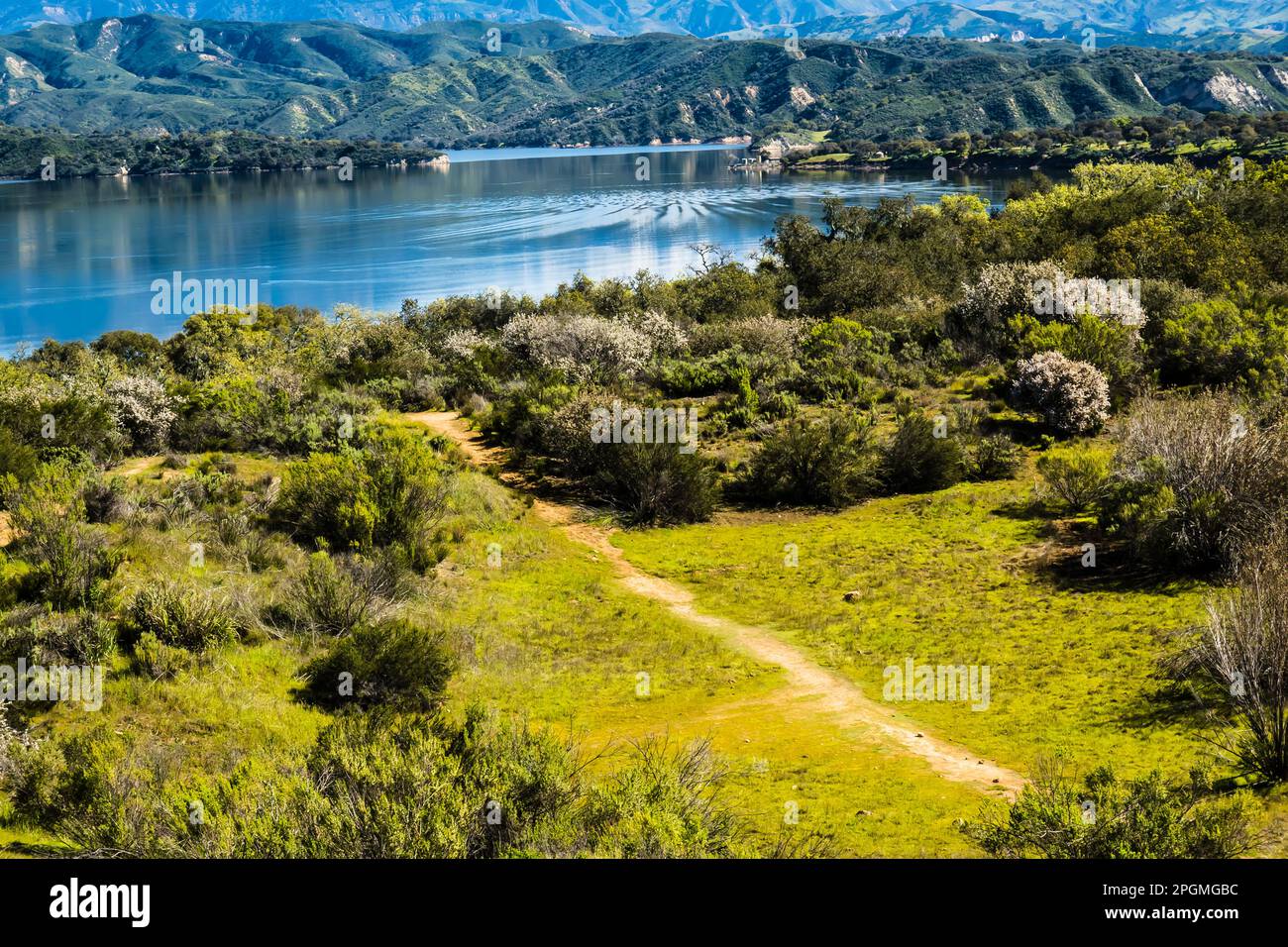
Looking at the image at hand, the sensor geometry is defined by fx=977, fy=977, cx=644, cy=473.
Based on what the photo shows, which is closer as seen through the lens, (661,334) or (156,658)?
(156,658)

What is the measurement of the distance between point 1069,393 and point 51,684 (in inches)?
756

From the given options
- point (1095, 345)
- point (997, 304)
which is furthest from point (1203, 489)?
point (997, 304)

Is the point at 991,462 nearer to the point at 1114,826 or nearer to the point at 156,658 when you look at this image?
the point at 1114,826

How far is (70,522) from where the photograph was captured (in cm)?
1230

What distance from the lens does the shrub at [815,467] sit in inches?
754

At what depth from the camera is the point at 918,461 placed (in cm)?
1958

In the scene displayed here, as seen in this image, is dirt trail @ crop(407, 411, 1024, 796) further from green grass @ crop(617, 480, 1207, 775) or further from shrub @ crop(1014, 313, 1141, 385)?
shrub @ crop(1014, 313, 1141, 385)

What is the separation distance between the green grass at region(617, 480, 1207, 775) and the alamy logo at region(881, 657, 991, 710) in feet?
0.48

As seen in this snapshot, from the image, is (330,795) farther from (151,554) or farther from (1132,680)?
(1132,680)

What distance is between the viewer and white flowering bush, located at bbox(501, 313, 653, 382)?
88.8ft

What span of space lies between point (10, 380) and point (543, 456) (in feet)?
40.8
